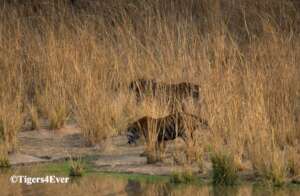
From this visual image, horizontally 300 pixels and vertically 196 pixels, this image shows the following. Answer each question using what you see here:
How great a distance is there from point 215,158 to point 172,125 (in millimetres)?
1055

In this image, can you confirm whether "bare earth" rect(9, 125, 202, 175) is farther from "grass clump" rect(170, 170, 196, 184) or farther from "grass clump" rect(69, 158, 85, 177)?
"grass clump" rect(69, 158, 85, 177)

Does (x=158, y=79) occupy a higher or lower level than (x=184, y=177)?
higher

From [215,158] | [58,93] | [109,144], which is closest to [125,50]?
[58,93]

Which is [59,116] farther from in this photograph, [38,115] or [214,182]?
[214,182]

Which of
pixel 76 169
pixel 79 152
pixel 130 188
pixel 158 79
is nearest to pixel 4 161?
pixel 76 169

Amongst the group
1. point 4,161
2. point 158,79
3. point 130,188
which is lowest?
point 130,188

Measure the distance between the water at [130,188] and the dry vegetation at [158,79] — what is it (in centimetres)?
33

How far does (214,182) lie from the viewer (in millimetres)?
8734

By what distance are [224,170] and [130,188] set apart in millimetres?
986

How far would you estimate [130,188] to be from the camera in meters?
8.62

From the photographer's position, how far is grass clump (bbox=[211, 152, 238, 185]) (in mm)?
8656

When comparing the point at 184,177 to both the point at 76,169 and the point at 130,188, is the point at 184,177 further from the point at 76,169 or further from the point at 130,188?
the point at 76,169

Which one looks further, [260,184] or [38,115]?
[38,115]

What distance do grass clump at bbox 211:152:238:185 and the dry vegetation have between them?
0.12 meters
